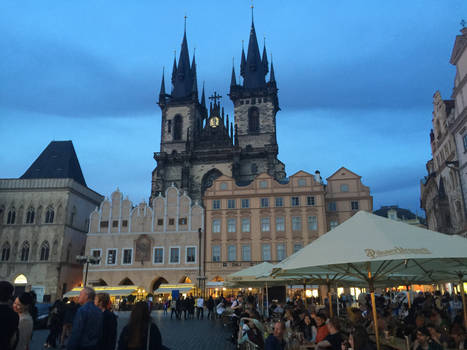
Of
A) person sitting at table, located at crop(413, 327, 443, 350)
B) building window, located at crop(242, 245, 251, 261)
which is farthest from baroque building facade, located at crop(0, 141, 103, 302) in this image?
person sitting at table, located at crop(413, 327, 443, 350)

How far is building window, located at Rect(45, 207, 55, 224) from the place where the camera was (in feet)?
138

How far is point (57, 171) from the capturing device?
47531 mm

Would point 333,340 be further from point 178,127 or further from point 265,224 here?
point 178,127

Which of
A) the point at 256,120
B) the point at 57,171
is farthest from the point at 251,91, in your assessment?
the point at 57,171

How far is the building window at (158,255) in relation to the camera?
126ft

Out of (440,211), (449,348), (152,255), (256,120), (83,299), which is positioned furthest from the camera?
(256,120)

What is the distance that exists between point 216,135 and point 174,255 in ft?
79.2

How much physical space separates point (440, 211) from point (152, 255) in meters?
26.2

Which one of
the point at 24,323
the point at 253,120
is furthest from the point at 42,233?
the point at 24,323

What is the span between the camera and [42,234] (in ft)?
136

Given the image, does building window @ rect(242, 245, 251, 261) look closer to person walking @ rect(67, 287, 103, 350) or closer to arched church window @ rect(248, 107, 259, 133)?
arched church window @ rect(248, 107, 259, 133)

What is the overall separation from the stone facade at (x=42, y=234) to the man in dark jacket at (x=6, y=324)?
3915cm

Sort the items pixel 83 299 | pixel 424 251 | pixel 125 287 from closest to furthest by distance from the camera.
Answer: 1. pixel 83 299
2. pixel 424 251
3. pixel 125 287

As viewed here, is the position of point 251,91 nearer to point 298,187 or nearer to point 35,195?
point 298,187
